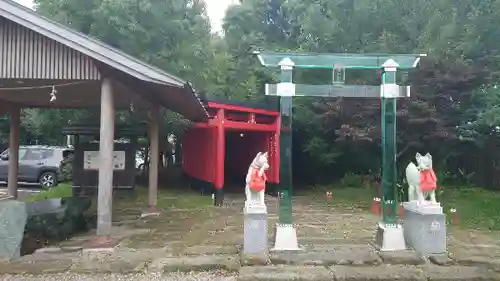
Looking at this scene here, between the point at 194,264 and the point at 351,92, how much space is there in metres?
3.45

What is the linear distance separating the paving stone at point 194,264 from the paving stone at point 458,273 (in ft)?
8.10

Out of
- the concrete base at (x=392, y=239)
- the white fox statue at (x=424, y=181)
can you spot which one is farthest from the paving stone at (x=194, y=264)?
the white fox statue at (x=424, y=181)

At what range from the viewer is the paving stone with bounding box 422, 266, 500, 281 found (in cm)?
567

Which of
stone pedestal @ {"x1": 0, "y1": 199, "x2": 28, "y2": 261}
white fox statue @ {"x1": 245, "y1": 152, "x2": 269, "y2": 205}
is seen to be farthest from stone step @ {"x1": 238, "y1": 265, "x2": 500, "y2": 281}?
stone pedestal @ {"x1": 0, "y1": 199, "x2": 28, "y2": 261}

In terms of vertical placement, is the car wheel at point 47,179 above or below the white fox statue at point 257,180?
below

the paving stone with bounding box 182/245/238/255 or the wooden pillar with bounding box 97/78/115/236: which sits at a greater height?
the wooden pillar with bounding box 97/78/115/236

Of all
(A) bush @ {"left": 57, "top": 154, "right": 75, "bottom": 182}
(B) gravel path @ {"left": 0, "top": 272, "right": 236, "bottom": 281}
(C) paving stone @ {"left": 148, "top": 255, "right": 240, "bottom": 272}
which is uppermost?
(A) bush @ {"left": 57, "top": 154, "right": 75, "bottom": 182}

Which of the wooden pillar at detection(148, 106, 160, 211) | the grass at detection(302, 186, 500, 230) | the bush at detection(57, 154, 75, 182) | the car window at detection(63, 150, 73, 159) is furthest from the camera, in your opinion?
the car window at detection(63, 150, 73, 159)

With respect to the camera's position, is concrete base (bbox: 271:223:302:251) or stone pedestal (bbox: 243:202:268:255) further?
concrete base (bbox: 271:223:302:251)

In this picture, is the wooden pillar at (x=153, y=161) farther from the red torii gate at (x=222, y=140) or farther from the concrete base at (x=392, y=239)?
the concrete base at (x=392, y=239)

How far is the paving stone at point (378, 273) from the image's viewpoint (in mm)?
5637

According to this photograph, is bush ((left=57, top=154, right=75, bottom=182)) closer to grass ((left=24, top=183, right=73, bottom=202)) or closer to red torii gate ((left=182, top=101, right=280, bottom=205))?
grass ((left=24, top=183, right=73, bottom=202))

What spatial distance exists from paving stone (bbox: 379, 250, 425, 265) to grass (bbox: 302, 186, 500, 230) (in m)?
3.94

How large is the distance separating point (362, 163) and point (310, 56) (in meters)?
11.3
